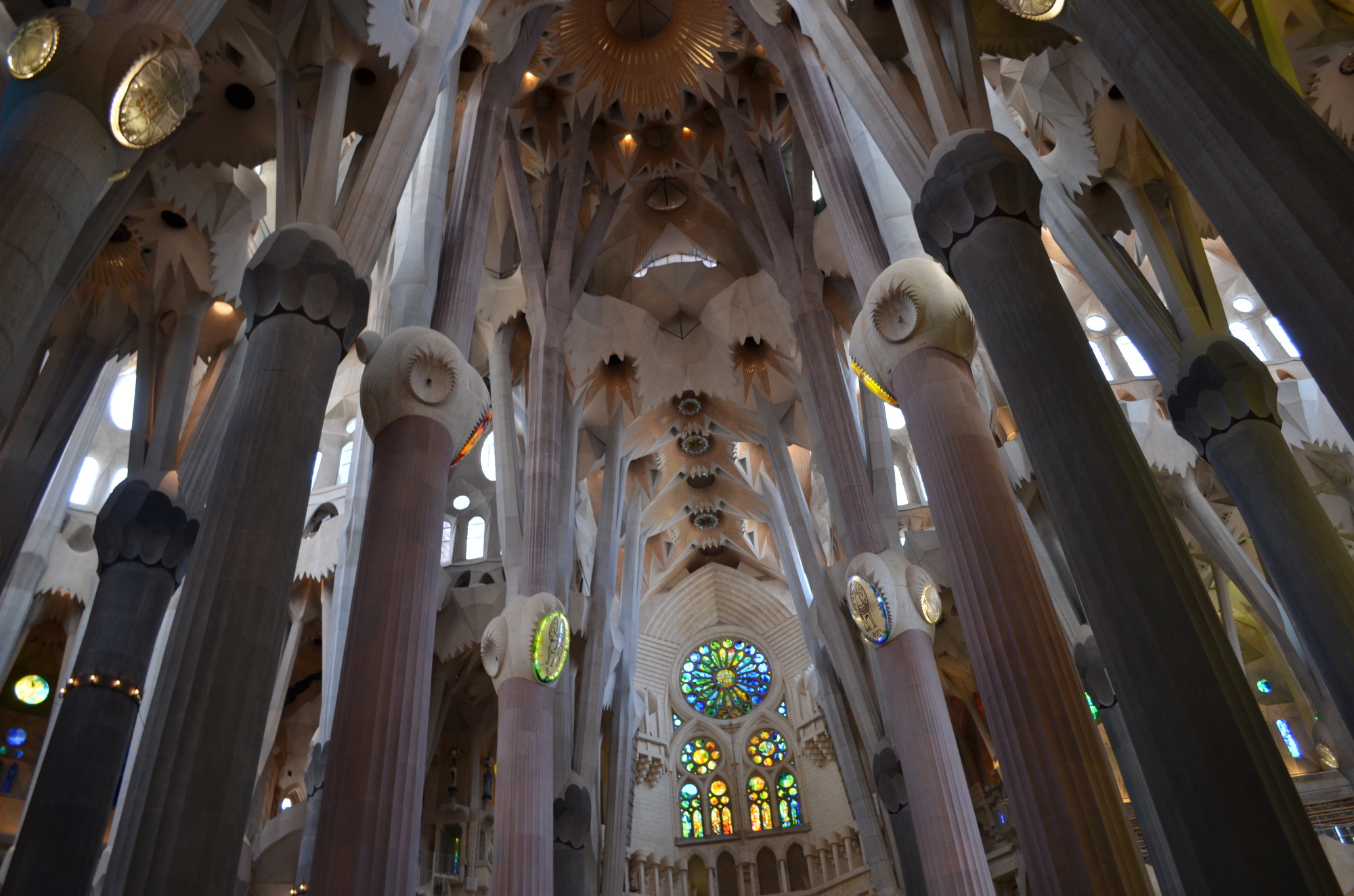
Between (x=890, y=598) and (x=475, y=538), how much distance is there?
11327mm

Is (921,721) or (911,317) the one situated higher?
(911,317)

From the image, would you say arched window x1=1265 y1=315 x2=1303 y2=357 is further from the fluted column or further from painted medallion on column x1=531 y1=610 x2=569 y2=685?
the fluted column

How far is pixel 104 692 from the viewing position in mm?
8633

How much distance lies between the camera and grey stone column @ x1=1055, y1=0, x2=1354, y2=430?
3.84 m

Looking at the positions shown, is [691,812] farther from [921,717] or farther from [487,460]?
[921,717]

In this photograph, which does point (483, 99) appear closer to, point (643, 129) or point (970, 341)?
point (643, 129)

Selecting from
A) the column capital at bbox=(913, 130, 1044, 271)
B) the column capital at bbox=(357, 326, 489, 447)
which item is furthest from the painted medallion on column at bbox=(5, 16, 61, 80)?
the column capital at bbox=(913, 130, 1044, 271)

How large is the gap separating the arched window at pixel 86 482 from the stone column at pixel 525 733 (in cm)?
1072

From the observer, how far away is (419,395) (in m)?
8.48

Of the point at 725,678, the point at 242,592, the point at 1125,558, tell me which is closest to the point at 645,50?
the point at 242,592

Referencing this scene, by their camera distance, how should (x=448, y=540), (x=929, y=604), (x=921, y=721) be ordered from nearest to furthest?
(x=921, y=721) < (x=929, y=604) < (x=448, y=540)

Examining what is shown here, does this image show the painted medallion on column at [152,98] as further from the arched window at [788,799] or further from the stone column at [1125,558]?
the arched window at [788,799]

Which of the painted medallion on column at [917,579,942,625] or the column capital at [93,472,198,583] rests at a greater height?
the column capital at [93,472,198,583]

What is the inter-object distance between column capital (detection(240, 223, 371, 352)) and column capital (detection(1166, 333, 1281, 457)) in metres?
7.83
